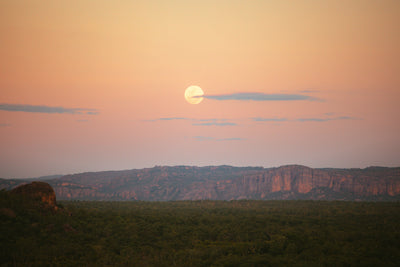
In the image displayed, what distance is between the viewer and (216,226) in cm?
5369

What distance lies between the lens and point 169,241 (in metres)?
45.8

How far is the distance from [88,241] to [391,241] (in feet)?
112

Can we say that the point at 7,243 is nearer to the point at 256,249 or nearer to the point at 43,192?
the point at 43,192

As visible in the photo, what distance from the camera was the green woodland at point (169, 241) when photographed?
3484cm

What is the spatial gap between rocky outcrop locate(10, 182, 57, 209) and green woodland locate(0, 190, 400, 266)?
1.11 m

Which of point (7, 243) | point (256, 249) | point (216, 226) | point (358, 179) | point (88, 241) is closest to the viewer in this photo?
point (7, 243)

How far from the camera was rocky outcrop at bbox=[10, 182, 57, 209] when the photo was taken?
47.5 m

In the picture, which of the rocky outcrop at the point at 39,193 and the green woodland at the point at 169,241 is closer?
the green woodland at the point at 169,241

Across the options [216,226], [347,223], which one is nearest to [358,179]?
[347,223]

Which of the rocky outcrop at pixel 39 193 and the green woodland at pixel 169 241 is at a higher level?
the rocky outcrop at pixel 39 193

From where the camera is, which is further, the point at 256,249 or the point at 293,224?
the point at 293,224

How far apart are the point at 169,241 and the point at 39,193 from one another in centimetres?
1810

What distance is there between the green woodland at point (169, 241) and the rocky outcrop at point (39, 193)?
1.11 m

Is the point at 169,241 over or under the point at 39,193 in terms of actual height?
under
